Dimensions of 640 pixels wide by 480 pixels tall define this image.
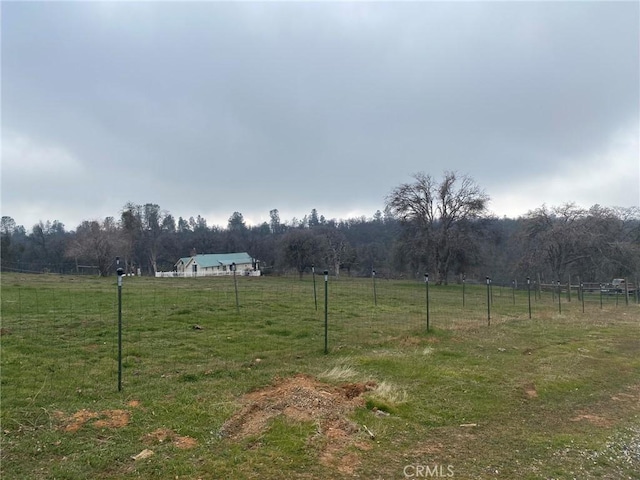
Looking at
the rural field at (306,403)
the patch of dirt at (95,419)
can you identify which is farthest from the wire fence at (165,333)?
the patch of dirt at (95,419)

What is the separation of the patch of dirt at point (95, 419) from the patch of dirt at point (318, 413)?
1316mm

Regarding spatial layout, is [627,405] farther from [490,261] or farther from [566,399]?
[490,261]

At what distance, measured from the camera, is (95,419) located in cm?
490

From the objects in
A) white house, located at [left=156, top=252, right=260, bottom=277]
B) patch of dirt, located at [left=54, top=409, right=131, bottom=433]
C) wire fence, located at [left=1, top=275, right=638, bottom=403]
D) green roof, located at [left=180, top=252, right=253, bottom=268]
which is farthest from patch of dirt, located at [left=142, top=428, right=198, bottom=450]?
green roof, located at [left=180, top=252, right=253, bottom=268]

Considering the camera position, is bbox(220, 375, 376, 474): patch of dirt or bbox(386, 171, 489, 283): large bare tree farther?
bbox(386, 171, 489, 283): large bare tree

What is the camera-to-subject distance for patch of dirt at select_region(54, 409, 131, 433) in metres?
4.70

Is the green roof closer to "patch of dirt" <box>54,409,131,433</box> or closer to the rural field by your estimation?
the rural field

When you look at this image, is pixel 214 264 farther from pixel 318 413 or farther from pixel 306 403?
pixel 318 413

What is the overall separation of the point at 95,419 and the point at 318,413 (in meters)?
2.70

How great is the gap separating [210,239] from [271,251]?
62.9 feet

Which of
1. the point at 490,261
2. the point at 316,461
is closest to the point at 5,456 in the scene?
the point at 316,461

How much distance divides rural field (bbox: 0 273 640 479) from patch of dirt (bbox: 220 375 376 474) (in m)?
0.03

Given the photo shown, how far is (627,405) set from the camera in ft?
20.0

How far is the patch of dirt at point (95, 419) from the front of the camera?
470 centimetres
